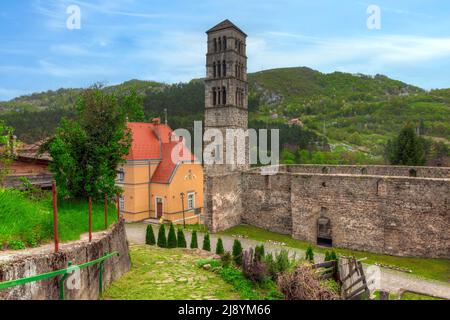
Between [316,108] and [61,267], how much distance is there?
129533 millimetres

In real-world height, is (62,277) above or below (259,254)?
above

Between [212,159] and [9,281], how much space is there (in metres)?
25.0

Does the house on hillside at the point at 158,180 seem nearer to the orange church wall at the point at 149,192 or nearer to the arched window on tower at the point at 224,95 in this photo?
the orange church wall at the point at 149,192

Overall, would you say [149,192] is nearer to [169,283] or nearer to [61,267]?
[169,283]

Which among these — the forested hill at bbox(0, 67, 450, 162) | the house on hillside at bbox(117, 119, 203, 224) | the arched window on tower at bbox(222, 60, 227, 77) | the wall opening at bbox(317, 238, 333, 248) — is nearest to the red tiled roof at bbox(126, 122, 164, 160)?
the house on hillside at bbox(117, 119, 203, 224)

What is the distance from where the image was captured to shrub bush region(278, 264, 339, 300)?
8.98 metres

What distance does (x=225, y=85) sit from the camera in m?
30.2

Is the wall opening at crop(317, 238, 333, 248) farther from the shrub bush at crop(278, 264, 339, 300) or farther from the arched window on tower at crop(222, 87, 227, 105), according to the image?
the shrub bush at crop(278, 264, 339, 300)

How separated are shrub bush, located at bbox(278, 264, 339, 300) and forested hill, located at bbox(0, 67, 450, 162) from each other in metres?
32.5

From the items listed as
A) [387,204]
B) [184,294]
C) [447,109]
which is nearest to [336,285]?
[184,294]

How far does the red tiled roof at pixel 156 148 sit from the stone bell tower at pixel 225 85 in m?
3.52

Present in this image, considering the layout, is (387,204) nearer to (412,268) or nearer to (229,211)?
(412,268)

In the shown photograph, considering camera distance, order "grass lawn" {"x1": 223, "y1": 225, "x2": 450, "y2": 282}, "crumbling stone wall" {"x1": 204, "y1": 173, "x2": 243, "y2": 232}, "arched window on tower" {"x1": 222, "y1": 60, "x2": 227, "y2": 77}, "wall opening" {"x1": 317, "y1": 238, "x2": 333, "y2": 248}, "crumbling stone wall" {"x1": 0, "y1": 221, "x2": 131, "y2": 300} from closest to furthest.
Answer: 1. "crumbling stone wall" {"x1": 0, "y1": 221, "x2": 131, "y2": 300}
2. "grass lawn" {"x1": 223, "y1": 225, "x2": 450, "y2": 282}
3. "wall opening" {"x1": 317, "y1": 238, "x2": 333, "y2": 248}
4. "crumbling stone wall" {"x1": 204, "y1": 173, "x2": 243, "y2": 232}
5. "arched window on tower" {"x1": 222, "y1": 60, "x2": 227, "y2": 77}

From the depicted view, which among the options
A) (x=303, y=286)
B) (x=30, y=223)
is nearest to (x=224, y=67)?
(x=303, y=286)
